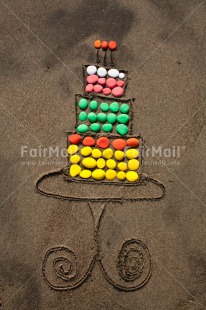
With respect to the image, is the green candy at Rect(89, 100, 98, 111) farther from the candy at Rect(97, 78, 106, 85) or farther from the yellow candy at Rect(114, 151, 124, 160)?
the yellow candy at Rect(114, 151, 124, 160)

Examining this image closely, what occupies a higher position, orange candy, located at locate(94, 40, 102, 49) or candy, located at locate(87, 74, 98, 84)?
orange candy, located at locate(94, 40, 102, 49)

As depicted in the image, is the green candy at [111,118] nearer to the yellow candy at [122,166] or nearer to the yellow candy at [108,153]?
the yellow candy at [108,153]

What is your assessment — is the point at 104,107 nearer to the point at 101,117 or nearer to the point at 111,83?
the point at 101,117

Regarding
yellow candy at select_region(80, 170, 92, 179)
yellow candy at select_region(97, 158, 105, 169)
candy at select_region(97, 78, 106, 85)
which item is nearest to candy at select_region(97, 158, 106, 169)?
yellow candy at select_region(97, 158, 105, 169)

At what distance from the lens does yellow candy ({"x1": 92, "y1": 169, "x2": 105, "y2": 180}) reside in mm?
3197

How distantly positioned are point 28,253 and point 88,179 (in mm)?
943

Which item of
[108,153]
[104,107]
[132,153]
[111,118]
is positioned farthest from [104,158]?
[104,107]

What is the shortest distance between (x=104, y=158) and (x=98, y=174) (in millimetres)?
181

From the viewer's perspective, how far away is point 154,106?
10.8 feet

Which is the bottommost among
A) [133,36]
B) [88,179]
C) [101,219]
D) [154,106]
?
[101,219]

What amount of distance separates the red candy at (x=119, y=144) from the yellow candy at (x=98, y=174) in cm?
29

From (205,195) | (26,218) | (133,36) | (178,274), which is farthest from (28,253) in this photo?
(133,36)

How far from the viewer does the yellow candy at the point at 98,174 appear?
3.20 m

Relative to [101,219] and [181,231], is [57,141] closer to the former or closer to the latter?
[101,219]
